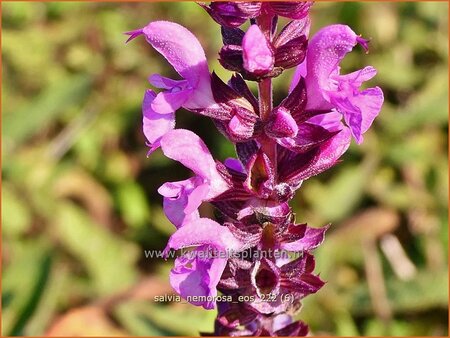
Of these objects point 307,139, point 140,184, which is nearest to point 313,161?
point 307,139

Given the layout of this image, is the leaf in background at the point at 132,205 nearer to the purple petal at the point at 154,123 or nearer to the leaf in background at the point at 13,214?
the leaf in background at the point at 13,214

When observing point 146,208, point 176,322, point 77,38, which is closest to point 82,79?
point 77,38

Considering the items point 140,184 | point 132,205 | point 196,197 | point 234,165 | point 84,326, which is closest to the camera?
point 196,197

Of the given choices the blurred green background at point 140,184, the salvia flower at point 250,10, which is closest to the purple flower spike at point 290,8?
the salvia flower at point 250,10

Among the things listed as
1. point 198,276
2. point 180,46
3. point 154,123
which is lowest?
point 198,276

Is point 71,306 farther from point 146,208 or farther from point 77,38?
point 77,38

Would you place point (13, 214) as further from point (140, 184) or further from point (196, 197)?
point (196, 197)
